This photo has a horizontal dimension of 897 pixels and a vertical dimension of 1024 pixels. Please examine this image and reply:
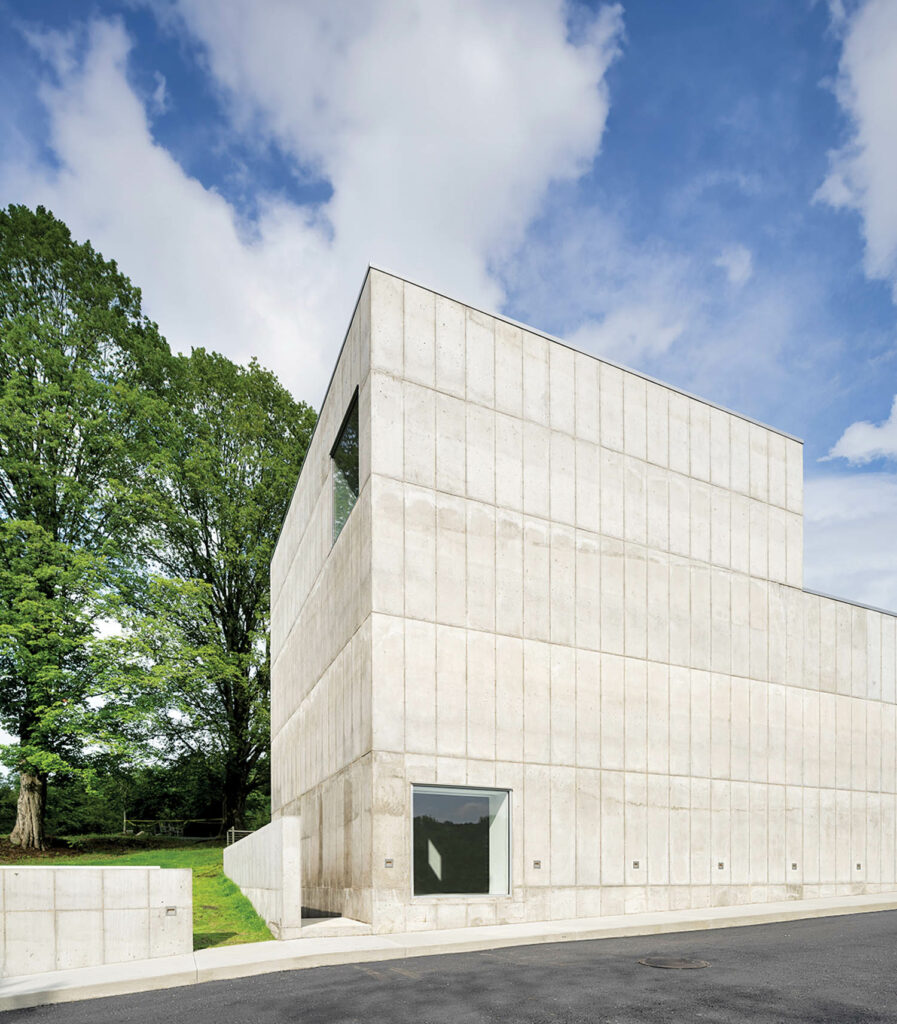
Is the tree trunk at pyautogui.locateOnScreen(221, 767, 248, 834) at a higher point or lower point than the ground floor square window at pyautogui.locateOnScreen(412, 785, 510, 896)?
lower

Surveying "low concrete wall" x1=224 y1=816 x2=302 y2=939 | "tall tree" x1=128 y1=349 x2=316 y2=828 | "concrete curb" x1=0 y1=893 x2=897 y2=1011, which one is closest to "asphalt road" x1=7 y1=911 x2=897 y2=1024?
"concrete curb" x1=0 y1=893 x2=897 y2=1011

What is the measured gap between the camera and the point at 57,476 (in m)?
31.2

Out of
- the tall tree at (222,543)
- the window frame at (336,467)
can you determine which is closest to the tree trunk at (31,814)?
the tall tree at (222,543)

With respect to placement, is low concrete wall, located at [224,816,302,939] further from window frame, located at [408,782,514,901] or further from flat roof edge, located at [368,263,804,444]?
flat roof edge, located at [368,263,804,444]

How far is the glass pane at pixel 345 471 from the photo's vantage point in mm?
19000

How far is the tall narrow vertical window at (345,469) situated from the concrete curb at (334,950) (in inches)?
345

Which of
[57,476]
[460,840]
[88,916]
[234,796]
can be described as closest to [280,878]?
[88,916]

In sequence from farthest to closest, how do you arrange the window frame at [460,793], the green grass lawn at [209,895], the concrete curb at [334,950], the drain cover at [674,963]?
the window frame at [460,793]
the green grass lawn at [209,895]
the drain cover at [674,963]
the concrete curb at [334,950]

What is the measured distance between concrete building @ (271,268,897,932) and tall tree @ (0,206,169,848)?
10.8 metres

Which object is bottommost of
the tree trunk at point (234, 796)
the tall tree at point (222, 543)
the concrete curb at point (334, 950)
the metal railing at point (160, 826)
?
the metal railing at point (160, 826)

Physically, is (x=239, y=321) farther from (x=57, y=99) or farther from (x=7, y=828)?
(x=7, y=828)

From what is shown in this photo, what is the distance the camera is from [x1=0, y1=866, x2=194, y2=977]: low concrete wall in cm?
1136

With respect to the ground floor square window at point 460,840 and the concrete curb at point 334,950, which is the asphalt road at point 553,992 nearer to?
the concrete curb at point 334,950

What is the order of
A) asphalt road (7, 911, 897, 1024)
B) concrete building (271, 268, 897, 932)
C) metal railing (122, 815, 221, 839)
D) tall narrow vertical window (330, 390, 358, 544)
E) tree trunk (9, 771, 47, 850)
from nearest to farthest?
asphalt road (7, 911, 897, 1024) < concrete building (271, 268, 897, 932) < tall narrow vertical window (330, 390, 358, 544) < tree trunk (9, 771, 47, 850) < metal railing (122, 815, 221, 839)
